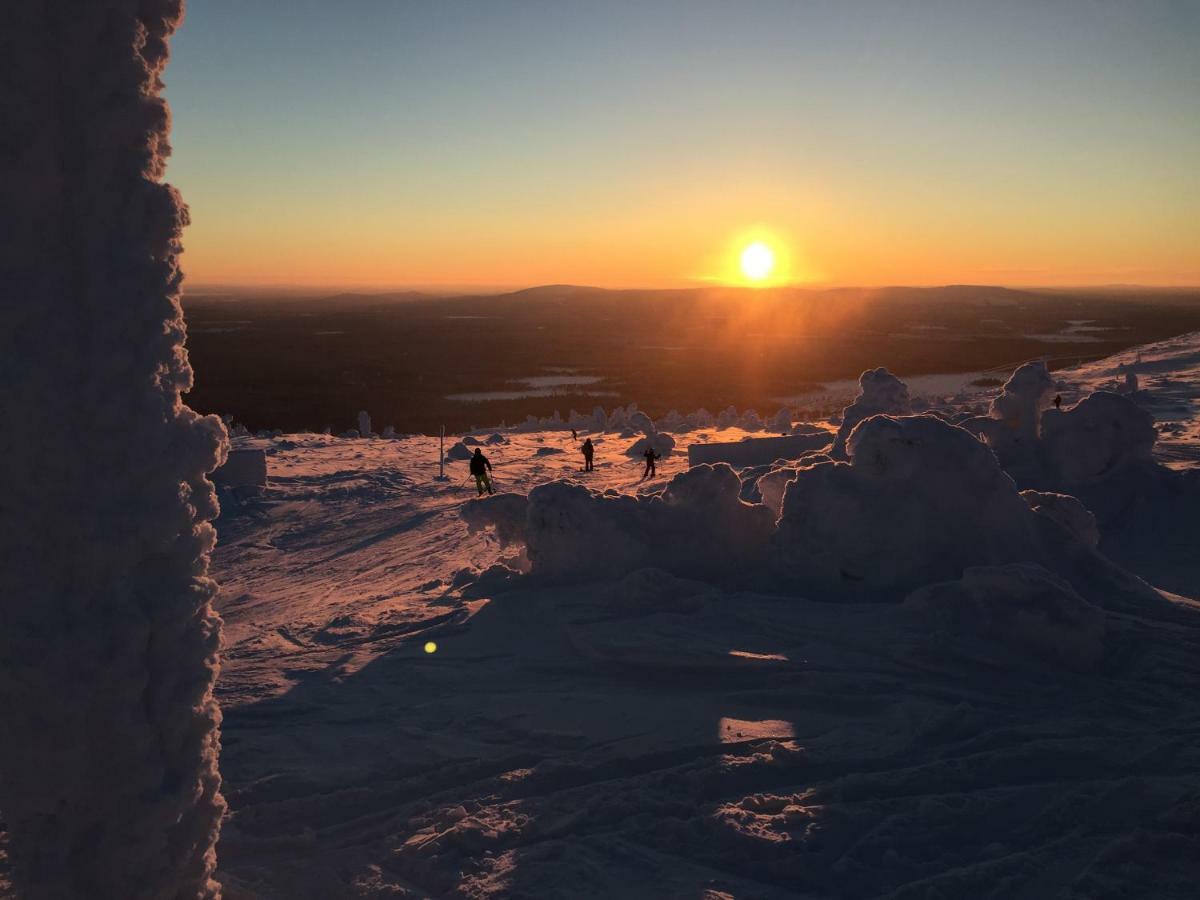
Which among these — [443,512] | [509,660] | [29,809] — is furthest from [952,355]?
[29,809]

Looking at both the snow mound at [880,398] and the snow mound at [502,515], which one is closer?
the snow mound at [502,515]

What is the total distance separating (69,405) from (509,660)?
5739 millimetres

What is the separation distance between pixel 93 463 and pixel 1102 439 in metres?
16.7

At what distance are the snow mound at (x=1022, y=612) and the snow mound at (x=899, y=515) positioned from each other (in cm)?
121

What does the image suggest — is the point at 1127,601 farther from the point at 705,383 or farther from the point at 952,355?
the point at 952,355

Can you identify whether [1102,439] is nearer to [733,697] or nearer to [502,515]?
[502,515]

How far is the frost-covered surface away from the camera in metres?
5.70

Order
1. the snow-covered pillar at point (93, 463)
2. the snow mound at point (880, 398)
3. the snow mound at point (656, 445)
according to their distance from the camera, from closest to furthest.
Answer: the snow-covered pillar at point (93, 463) < the snow mound at point (880, 398) < the snow mound at point (656, 445)

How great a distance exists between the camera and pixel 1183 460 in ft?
60.1

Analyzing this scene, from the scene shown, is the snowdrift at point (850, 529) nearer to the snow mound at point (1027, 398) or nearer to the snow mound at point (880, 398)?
the snow mound at point (1027, 398)

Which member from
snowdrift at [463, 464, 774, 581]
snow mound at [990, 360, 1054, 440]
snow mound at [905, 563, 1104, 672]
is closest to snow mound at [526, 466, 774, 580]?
snowdrift at [463, 464, 774, 581]

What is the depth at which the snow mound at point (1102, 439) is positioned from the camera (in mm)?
15914

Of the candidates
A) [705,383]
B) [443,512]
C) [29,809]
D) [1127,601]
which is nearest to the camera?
[29,809]

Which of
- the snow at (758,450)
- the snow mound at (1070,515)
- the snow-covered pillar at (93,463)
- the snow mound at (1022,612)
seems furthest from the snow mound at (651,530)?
the snow at (758,450)
